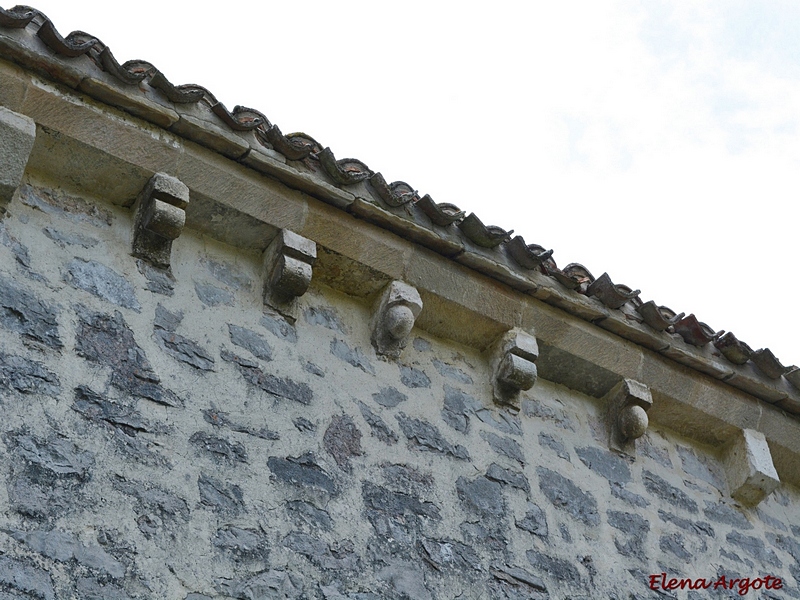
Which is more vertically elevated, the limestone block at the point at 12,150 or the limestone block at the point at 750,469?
the limestone block at the point at 750,469

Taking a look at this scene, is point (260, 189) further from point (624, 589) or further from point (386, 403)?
point (624, 589)

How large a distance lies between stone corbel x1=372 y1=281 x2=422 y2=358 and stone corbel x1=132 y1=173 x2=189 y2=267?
98cm

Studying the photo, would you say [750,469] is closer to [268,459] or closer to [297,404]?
[297,404]

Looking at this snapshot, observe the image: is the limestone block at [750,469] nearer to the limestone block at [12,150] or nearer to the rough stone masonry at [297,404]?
the rough stone masonry at [297,404]

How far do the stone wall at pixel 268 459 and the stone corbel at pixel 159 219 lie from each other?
6cm

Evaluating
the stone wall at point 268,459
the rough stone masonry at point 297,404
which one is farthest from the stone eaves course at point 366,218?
the stone wall at point 268,459

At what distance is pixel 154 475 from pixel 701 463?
310 cm

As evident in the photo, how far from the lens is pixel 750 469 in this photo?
17.0 feet

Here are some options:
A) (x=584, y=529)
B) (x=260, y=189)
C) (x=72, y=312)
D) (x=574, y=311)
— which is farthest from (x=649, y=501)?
(x=72, y=312)

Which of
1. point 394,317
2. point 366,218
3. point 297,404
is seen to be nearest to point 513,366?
point 394,317

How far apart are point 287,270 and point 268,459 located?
0.85m

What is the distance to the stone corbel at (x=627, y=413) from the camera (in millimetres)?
4926

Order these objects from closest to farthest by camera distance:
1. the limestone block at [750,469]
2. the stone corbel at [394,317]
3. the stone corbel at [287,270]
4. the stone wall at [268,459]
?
the stone wall at [268,459] < the stone corbel at [287,270] < the stone corbel at [394,317] < the limestone block at [750,469]

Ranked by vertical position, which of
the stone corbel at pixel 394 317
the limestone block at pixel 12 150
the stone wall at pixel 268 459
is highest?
the stone corbel at pixel 394 317
